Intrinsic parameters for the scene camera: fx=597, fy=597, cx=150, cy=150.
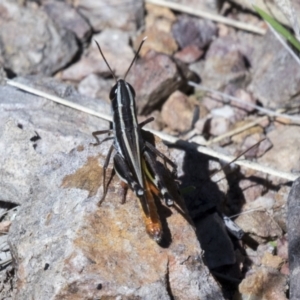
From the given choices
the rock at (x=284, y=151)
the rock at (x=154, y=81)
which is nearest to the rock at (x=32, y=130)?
the rock at (x=154, y=81)

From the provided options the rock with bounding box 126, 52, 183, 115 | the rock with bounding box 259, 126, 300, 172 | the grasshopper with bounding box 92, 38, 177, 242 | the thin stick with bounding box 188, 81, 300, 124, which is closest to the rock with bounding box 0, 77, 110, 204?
the grasshopper with bounding box 92, 38, 177, 242

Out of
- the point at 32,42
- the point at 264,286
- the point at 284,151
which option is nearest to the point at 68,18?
the point at 32,42

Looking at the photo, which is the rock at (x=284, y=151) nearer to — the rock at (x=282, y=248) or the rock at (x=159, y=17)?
the rock at (x=282, y=248)

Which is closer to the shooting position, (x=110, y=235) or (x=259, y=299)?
(x=110, y=235)

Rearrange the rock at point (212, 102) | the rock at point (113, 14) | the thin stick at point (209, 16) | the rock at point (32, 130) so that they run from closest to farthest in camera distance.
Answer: the rock at point (32, 130) < the rock at point (212, 102) < the thin stick at point (209, 16) < the rock at point (113, 14)

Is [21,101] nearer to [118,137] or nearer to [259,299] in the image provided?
[118,137]

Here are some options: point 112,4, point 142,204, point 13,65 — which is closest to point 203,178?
point 142,204
